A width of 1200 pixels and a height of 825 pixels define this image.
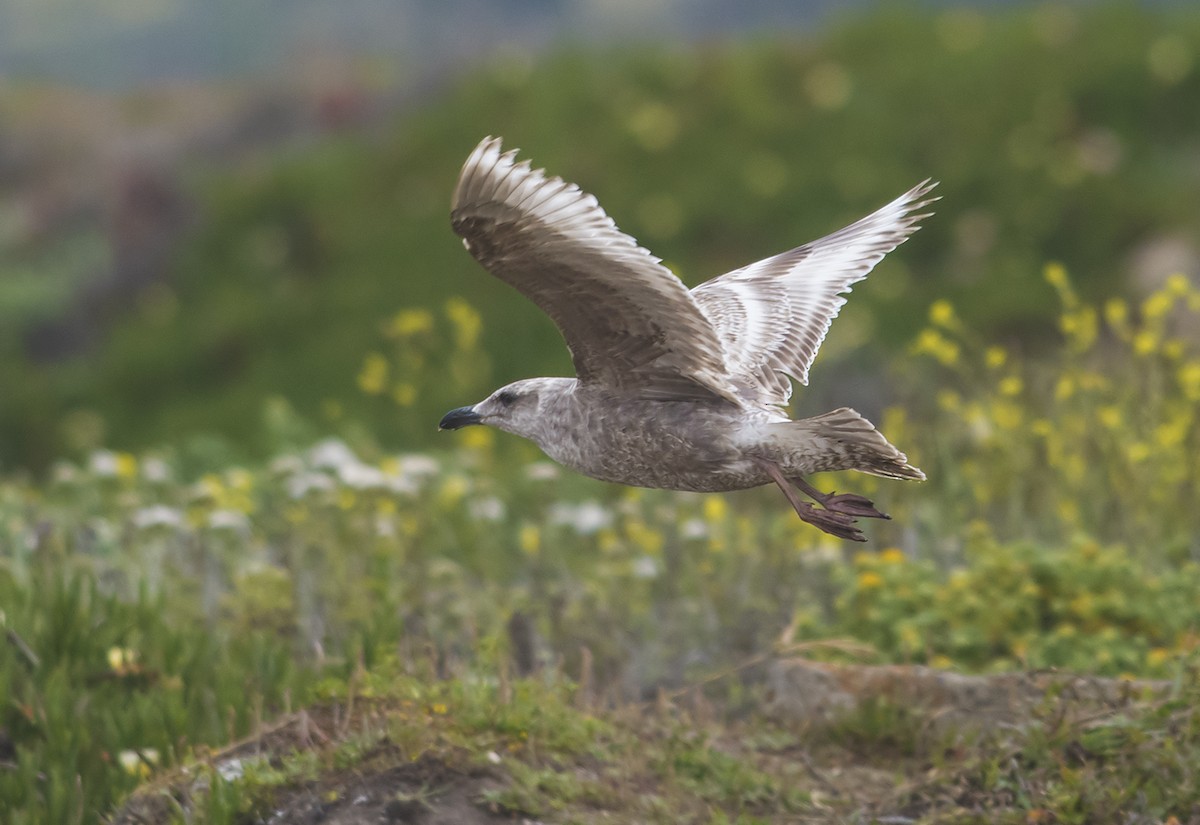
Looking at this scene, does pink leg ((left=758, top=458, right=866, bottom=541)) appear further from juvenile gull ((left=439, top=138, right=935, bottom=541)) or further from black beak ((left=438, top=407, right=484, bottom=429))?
black beak ((left=438, top=407, right=484, bottom=429))

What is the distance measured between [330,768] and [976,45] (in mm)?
10041

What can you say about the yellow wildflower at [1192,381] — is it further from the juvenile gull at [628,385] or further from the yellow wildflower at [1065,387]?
the juvenile gull at [628,385]

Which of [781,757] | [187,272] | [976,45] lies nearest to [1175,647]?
[781,757]

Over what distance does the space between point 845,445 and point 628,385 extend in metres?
0.60

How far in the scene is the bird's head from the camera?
14.7ft

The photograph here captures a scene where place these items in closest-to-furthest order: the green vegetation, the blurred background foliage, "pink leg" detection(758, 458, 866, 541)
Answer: "pink leg" detection(758, 458, 866, 541) → the green vegetation → the blurred background foliage

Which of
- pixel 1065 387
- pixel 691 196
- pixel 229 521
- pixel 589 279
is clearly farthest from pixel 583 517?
pixel 691 196

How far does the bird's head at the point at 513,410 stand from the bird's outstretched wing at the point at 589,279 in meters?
0.17

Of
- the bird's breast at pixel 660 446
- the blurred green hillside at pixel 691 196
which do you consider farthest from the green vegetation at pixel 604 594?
the blurred green hillside at pixel 691 196

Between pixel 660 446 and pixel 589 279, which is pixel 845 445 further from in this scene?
pixel 589 279

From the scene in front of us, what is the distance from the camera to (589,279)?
13.0ft

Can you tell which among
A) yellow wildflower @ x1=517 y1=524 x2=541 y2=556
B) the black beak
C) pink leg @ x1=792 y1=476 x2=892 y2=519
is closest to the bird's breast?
pink leg @ x1=792 y1=476 x2=892 y2=519

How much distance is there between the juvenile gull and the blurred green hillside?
18.3 feet

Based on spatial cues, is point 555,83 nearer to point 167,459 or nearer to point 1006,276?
point 1006,276
